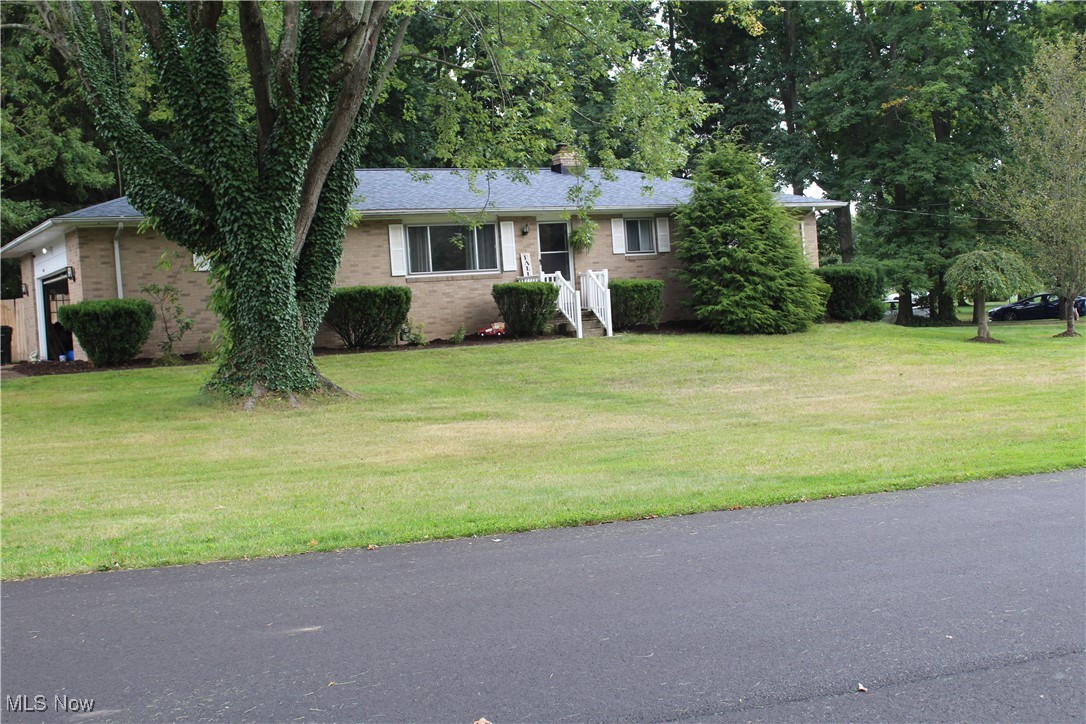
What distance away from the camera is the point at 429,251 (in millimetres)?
25484

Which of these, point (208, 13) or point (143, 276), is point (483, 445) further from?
point (143, 276)

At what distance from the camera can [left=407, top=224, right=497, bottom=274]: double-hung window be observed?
83.3ft

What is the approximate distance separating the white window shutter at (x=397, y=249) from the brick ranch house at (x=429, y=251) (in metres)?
0.03

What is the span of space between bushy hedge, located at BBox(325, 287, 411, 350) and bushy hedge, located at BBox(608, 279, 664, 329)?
→ 5962 millimetres

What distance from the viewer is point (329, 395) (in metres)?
15.9

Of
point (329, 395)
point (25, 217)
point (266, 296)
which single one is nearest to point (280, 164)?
point (266, 296)

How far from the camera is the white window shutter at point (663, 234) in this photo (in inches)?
1125

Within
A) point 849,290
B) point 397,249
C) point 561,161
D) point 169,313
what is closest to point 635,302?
point 397,249

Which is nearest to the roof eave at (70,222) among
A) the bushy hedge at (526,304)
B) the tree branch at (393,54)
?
the tree branch at (393,54)

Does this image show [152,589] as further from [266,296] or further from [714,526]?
[266,296]

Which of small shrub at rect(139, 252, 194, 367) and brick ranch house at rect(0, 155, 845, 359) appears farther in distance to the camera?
brick ranch house at rect(0, 155, 845, 359)

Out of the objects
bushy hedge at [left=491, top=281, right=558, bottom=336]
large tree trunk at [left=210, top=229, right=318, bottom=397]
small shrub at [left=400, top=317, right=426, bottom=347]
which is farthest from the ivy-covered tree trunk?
bushy hedge at [left=491, top=281, right=558, bottom=336]

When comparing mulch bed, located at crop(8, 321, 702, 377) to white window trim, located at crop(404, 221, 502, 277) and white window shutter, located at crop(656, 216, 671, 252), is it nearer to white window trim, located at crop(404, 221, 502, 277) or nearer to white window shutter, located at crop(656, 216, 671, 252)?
white window trim, located at crop(404, 221, 502, 277)
